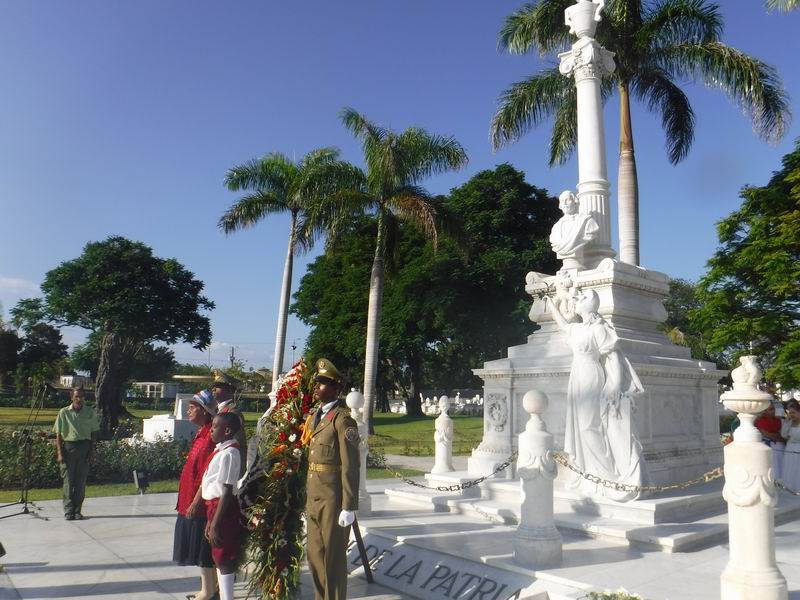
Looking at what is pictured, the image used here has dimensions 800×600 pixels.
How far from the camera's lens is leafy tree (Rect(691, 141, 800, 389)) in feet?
64.7

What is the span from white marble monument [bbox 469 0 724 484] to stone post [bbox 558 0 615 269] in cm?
2

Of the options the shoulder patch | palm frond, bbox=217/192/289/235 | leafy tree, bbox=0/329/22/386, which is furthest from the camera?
leafy tree, bbox=0/329/22/386

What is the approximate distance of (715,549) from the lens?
6516mm

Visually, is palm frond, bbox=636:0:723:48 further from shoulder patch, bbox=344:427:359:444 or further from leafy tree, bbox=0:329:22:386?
leafy tree, bbox=0:329:22:386

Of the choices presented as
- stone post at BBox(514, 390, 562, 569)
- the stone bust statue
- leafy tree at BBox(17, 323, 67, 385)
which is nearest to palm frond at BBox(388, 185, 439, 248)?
the stone bust statue

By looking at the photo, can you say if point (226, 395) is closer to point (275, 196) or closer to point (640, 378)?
point (640, 378)

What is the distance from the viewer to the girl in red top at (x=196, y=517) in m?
4.98

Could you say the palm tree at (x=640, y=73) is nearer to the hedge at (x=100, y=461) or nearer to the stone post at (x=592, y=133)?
the stone post at (x=592, y=133)

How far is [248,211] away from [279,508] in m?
20.7

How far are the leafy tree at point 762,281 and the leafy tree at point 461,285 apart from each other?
8381 millimetres

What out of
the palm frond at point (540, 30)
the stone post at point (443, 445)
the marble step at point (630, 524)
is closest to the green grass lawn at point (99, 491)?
the stone post at point (443, 445)

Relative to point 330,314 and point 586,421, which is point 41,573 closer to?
point 586,421

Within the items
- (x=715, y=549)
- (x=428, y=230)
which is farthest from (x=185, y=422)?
(x=715, y=549)

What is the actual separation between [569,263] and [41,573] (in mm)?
8263
